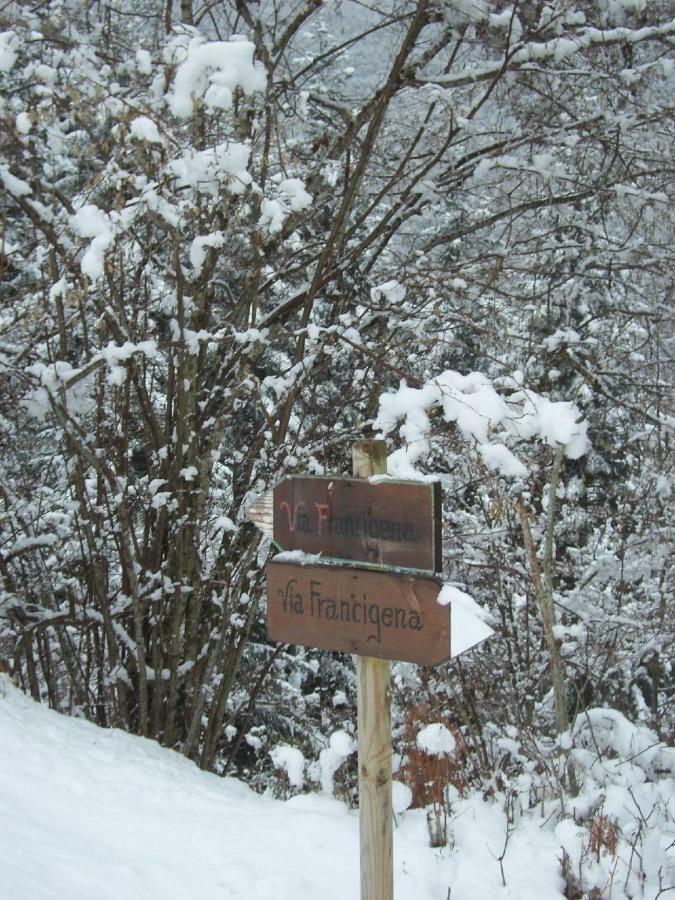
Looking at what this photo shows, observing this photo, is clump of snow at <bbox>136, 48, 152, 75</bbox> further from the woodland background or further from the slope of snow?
the slope of snow

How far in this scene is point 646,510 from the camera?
577cm

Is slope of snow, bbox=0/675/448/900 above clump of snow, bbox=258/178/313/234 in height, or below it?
below

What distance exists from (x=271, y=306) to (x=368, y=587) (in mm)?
3771

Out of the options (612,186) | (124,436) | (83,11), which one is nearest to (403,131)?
(612,186)

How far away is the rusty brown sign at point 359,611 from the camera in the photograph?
2006mm

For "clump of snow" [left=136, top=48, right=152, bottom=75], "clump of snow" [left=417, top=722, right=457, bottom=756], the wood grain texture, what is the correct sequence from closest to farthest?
the wood grain texture < "clump of snow" [left=417, top=722, right=457, bottom=756] < "clump of snow" [left=136, top=48, right=152, bottom=75]

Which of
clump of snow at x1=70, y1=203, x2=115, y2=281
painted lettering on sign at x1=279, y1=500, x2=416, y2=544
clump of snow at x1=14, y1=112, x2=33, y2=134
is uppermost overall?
clump of snow at x1=14, y1=112, x2=33, y2=134

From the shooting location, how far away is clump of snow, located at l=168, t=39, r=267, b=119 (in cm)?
342

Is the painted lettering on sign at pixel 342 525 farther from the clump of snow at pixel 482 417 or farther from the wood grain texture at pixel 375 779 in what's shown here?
the clump of snow at pixel 482 417

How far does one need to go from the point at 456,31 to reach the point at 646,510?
3.54 m

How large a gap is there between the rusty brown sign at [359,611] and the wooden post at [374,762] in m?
0.12

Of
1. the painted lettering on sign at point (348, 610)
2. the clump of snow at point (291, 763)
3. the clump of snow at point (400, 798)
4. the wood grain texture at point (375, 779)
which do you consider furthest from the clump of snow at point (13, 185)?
the clump of snow at point (400, 798)

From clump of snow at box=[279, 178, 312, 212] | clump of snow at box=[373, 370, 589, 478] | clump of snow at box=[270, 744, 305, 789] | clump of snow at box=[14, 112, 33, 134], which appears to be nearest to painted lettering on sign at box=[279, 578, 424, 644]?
clump of snow at box=[373, 370, 589, 478]

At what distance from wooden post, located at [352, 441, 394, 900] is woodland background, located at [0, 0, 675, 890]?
1160mm
